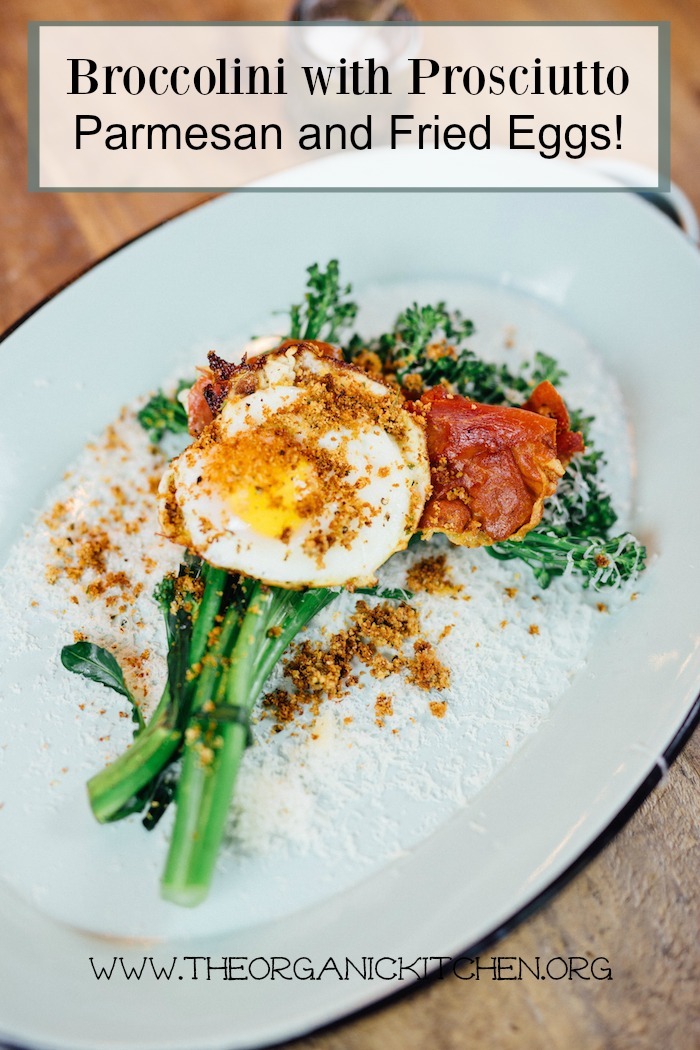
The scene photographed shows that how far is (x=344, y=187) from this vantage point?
346 centimetres

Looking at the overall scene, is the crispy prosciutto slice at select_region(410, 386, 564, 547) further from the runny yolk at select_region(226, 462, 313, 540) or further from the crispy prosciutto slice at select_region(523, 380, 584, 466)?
the runny yolk at select_region(226, 462, 313, 540)

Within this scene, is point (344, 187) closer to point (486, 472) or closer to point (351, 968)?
point (486, 472)

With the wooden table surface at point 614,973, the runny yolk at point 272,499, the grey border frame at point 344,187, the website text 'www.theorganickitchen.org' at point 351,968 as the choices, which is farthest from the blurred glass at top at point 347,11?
the website text 'www.theorganickitchen.org' at point 351,968

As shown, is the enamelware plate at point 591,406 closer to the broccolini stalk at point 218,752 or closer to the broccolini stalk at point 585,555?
the broccolini stalk at point 585,555

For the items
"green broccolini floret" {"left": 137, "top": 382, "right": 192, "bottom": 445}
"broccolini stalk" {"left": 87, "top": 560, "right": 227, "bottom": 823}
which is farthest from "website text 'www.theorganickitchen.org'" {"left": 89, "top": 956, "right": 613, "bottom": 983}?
"green broccolini floret" {"left": 137, "top": 382, "right": 192, "bottom": 445}

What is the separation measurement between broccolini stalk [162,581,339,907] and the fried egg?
162mm

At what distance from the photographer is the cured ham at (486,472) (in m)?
2.71

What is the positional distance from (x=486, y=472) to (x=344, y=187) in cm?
147

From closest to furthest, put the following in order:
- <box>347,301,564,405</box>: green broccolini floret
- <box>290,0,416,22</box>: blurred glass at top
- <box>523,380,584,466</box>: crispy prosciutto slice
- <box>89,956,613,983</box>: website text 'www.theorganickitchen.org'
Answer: <box>89,956,613,983</box>: website text 'www.theorganickitchen.org' < <box>523,380,584,466</box>: crispy prosciutto slice < <box>347,301,564,405</box>: green broccolini floret < <box>290,0,416,22</box>: blurred glass at top

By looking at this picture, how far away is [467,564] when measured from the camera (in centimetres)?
300

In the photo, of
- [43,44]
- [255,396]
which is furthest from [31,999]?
[43,44]

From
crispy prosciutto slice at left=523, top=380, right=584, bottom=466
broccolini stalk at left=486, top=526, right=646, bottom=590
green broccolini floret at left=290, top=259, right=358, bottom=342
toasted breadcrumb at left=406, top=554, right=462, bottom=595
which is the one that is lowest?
toasted breadcrumb at left=406, top=554, right=462, bottom=595

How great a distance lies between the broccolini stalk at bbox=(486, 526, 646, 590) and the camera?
2791mm

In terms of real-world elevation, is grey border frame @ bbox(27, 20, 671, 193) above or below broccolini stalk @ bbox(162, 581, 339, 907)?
above
